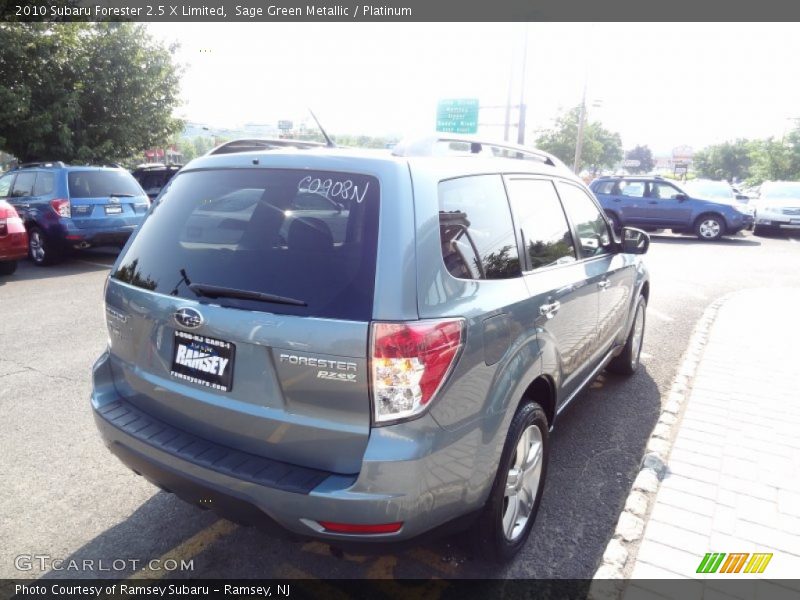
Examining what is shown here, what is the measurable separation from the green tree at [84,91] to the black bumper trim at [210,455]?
15039 millimetres

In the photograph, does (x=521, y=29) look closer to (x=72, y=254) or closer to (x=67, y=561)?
(x=72, y=254)

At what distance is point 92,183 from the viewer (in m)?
10.1

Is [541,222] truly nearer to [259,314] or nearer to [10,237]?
[259,314]

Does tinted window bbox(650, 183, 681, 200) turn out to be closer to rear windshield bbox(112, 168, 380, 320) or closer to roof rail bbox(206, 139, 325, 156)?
roof rail bbox(206, 139, 325, 156)

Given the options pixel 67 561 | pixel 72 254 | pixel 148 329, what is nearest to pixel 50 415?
pixel 67 561

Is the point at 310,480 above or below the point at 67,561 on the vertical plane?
above

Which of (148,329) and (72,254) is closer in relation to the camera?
(148,329)

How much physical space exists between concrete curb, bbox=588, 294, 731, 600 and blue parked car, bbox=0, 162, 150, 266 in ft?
29.3

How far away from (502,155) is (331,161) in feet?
4.66

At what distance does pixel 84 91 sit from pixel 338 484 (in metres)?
17.9

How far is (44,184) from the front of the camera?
33.2 ft

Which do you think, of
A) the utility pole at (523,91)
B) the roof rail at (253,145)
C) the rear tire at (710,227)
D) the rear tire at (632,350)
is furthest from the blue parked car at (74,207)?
the rear tire at (710,227)

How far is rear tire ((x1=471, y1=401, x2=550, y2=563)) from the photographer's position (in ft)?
8.16

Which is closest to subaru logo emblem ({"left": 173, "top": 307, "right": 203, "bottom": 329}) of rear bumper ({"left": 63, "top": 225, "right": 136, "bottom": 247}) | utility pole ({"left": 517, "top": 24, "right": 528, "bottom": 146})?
rear bumper ({"left": 63, "top": 225, "right": 136, "bottom": 247})
